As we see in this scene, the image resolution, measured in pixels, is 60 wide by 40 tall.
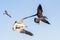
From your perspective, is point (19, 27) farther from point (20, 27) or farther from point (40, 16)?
point (40, 16)

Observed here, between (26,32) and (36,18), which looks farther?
(36,18)

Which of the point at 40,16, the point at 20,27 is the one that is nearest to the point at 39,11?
the point at 40,16

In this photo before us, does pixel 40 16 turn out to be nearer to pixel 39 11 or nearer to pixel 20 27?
pixel 39 11

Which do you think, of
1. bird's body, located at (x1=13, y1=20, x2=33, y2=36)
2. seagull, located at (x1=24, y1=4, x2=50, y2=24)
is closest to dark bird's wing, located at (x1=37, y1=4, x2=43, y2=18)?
seagull, located at (x1=24, y1=4, x2=50, y2=24)

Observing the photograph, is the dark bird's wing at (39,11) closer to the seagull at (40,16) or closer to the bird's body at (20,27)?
the seagull at (40,16)

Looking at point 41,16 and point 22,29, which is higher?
point 41,16

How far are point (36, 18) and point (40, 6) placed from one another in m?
0.71

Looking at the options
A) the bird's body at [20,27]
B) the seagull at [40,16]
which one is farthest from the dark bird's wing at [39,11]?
the bird's body at [20,27]

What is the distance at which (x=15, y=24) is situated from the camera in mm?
7637

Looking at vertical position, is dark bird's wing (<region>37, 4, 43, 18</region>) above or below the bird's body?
above

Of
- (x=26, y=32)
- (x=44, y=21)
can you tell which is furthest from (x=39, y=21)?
(x=26, y=32)

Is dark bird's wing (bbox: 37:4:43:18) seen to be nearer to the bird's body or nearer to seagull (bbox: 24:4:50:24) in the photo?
seagull (bbox: 24:4:50:24)

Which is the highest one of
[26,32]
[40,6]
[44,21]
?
[40,6]

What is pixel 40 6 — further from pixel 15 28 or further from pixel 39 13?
pixel 15 28
